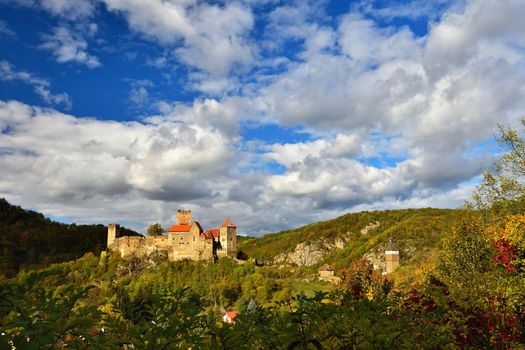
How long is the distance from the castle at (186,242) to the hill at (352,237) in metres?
30.3

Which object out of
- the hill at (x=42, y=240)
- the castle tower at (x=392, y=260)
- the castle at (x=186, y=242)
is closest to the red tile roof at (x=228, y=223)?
the castle at (x=186, y=242)

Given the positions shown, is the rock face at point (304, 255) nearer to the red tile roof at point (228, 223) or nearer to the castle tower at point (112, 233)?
the red tile roof at point (228, 223)

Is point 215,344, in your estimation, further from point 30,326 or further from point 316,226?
point 316,226

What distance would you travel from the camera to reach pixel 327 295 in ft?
16.4

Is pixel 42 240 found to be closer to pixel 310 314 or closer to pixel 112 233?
pixel 112 233

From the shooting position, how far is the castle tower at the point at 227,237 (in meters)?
100

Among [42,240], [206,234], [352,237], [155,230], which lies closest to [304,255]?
[352,237]

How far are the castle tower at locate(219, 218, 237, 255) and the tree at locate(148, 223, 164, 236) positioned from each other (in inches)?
858

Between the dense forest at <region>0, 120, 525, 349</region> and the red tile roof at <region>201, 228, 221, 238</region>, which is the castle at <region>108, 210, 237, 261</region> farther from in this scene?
the dense forest at <region>0, 120, 525, 349</region>

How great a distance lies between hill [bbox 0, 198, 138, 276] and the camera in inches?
5384

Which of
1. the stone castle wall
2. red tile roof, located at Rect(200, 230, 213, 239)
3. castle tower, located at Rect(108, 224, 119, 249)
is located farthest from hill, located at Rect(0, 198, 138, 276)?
red tile roof, located at Rect(200, 230, 213, 239)

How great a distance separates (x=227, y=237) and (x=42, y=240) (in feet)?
293

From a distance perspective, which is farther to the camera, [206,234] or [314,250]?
[314,250]

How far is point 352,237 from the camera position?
409 feet
